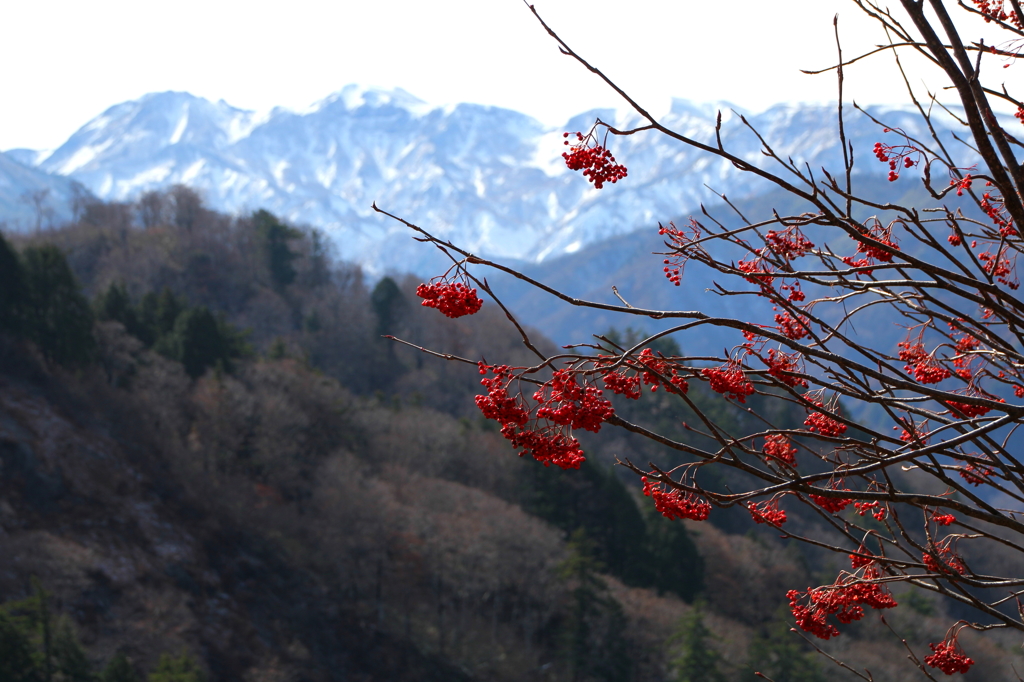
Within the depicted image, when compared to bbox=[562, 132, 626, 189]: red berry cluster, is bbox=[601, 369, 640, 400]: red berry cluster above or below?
below

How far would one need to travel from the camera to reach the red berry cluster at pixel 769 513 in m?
3.16

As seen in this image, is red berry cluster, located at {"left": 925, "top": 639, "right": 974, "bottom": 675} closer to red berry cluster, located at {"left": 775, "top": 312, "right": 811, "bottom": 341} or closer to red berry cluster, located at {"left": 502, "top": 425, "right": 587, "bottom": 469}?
red berry cluster, located at {"left": 775, "top": 312, "right": 811, "bottom": 341}

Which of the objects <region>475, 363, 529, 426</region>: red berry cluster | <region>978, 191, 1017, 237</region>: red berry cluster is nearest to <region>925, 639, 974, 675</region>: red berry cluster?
<region>978, 191, 1017, 237</region>: red berry cluster

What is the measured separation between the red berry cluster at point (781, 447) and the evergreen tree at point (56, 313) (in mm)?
39541

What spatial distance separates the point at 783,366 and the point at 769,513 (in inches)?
23.4

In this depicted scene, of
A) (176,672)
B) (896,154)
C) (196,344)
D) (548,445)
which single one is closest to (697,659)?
(176,672)

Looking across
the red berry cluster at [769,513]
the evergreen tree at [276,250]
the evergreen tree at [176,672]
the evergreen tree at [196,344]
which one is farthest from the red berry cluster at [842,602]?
the evergreen tree at [276,250]

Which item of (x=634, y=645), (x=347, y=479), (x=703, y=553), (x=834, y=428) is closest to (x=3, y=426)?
(x=347, y=479)

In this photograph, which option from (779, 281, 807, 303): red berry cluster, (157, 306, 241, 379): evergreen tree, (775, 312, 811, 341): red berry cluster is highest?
(779, 281, 807, 303): red berry cluster

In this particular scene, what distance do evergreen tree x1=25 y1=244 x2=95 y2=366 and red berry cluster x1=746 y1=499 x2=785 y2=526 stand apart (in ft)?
130

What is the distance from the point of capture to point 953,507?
8.79ft

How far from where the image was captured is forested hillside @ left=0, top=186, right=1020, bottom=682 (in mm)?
29688

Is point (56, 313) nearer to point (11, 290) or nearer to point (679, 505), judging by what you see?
point (11, 290)

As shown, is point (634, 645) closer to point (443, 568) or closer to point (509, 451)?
point (443, 568)
